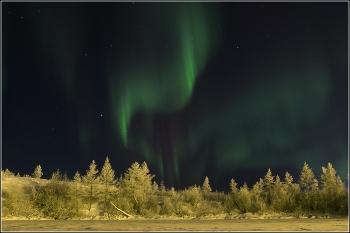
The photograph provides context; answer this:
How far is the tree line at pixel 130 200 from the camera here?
35.8m

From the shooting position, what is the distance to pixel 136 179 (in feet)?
153

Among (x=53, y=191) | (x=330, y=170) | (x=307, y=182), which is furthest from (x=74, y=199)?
(x=330, y=170)

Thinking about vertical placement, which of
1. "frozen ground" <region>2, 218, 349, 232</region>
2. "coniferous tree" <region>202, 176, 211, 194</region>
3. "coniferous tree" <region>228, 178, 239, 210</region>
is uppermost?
"frozen ground" <region>2, 218, 349, 232</region>

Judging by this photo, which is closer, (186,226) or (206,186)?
(186,226)

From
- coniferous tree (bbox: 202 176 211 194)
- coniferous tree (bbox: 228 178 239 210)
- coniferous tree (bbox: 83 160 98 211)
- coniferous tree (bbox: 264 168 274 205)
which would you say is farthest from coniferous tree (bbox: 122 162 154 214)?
coniferous tree (bbox: 202 176 211 194)

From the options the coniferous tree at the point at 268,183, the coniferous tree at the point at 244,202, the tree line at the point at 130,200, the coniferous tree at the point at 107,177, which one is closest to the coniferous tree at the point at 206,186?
the coniferous tree at the point at 268,183

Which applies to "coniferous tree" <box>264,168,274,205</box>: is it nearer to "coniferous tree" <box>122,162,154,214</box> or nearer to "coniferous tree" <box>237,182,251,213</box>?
"coniferous tree" <box>237,182,251,213</box>

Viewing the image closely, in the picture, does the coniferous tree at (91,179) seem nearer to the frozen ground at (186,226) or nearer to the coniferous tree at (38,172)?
the frozen ground at (186,226)

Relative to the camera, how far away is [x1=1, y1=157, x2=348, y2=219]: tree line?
35.8 m

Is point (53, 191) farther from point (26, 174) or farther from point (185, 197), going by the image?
point (26, 174)

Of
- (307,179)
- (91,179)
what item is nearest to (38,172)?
(91,179)

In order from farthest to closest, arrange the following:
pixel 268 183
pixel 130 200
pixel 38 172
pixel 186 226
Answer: pixel 38 172
pixel 268 183
pixel 130 200
pixel 186 226

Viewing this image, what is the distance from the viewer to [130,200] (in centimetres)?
4250

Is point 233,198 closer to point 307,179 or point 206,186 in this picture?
point 307,179
